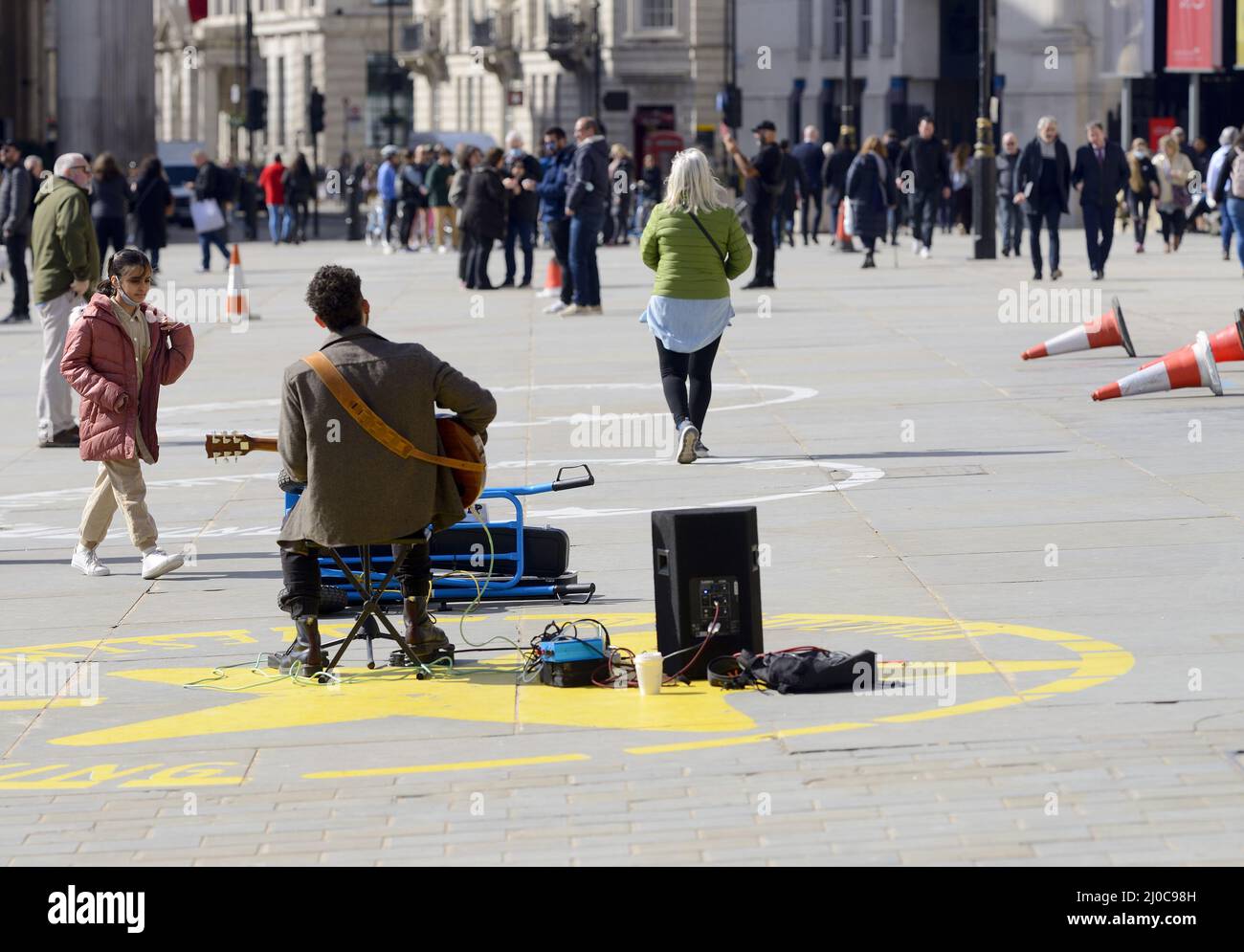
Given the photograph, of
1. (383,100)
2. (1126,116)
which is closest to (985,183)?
(1126,116)

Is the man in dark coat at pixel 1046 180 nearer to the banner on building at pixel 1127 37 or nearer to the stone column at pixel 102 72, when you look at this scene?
the banner on building at pixel 1127 37

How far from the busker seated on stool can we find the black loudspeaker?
80 centimetres

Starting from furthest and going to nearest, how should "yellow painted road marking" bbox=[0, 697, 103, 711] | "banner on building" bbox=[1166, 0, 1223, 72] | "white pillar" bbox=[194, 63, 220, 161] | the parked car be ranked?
1. "white pillar" bbox=[194, 63, 220, 161]
2. the parked car
3. "banner on building" bbox=[1166, 0, 1223, 72]
4. "yellow painted road marking" bbox=[0, 697, 103, 711]

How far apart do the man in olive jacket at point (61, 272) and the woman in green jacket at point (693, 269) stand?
12.6 ft

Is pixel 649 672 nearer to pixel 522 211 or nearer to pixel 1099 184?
pixel 1099 184

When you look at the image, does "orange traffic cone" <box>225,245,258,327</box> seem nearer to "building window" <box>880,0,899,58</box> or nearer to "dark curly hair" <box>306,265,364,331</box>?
"dark curly hair" <box>306,265,364,331</box>

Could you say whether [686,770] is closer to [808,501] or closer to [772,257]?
[808,501]

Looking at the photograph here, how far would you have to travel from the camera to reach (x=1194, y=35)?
147 ft

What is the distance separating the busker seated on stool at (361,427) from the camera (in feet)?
26.8

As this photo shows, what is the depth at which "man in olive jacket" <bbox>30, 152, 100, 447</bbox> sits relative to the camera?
15.1 m

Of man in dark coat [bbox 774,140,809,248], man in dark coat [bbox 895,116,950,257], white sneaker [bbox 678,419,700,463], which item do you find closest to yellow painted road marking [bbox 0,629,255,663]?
white sneaker [bbox 678,419,700,463]

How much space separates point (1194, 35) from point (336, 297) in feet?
129
